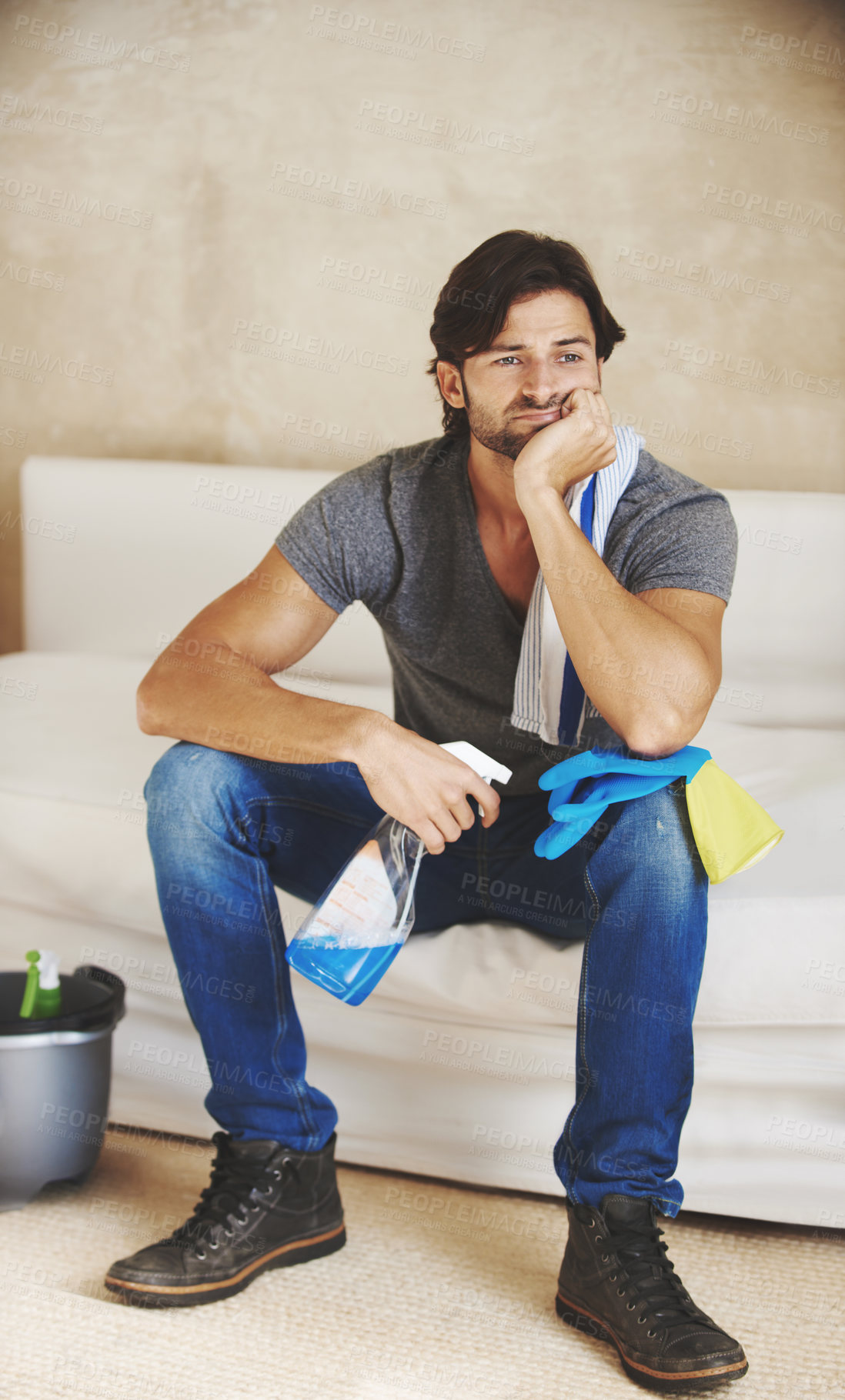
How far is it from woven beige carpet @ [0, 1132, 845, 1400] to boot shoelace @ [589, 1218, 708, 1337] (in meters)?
0.07

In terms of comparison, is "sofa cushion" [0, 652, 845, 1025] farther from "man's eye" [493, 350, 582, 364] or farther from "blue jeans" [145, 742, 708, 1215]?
"man's eye" [493, 350, 582, 364]

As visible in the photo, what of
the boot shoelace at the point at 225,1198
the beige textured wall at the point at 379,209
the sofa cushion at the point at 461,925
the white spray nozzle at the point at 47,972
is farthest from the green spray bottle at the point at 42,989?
the beige textured wall at the point at 379,209

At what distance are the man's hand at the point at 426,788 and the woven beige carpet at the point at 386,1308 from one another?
431 mm

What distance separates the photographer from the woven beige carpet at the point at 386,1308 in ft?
2.85

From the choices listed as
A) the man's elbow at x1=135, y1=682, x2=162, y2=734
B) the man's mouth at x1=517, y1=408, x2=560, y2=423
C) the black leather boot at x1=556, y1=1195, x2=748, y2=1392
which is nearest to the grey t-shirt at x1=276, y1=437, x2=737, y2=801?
the man's mouth at x1=517, y1=408, x2=560, y2=423

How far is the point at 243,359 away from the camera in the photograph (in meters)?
2.21

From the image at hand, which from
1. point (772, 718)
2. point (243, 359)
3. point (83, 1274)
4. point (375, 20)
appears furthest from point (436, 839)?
point (375, 20)

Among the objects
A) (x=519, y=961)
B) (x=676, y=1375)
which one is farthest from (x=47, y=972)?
(x=676, y=1375)

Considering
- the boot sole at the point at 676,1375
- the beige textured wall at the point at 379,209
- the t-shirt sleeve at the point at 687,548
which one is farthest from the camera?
the beige textured wall at the point at 379,209

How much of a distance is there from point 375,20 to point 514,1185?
212 cm

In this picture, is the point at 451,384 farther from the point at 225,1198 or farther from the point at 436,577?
the point at 225,1198

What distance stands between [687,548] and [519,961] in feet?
1.50

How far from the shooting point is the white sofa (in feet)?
3.55

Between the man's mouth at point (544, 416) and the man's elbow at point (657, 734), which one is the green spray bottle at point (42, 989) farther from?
the man's mouth at point (544, 416)
